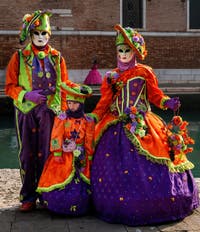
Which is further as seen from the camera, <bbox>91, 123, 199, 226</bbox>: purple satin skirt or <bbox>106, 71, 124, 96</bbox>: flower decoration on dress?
<bbox>106, 71, 124, 96</bbox>: flower decoration on dress

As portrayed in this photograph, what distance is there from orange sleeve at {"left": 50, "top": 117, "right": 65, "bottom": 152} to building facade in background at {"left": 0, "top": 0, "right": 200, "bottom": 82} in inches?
470

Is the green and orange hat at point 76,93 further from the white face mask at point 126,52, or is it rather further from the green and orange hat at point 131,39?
the green and orange hat at point 131,39

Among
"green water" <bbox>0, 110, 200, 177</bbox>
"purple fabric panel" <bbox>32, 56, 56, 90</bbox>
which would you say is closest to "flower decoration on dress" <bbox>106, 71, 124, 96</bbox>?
"purple fabric panel" <bbox>32, 56, 56, 90</bbox>

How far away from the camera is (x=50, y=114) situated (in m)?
4.18

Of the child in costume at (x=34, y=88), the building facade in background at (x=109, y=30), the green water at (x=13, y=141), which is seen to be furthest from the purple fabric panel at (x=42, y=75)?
the building facade in background at (x=109, y=30)

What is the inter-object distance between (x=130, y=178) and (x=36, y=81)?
125cm

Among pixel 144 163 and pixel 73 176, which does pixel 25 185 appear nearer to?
pixel 73 176

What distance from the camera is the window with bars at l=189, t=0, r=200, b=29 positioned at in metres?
17.4

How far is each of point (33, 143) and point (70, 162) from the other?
18.0 inches

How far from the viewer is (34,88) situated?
4.19 metres

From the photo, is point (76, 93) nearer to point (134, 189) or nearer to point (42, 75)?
point (42, 75)

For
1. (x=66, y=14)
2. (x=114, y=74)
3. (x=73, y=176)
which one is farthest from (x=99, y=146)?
(x=66, y=14)

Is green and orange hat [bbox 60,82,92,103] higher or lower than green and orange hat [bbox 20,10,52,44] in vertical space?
lower

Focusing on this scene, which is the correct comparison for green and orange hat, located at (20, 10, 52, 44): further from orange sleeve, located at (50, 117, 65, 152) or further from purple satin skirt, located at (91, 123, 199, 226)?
purple satin skirt, located at (91, 123, 199, 226)
